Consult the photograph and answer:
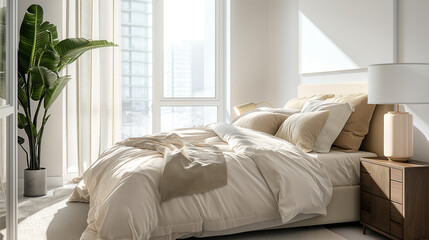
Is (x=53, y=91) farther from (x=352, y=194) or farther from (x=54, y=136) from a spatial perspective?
(x=352, y=194)

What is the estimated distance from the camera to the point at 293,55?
532 centimetres

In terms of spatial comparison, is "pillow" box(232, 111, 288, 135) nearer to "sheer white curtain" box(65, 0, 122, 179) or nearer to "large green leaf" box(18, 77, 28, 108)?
"large green leaf" box(18, 77, 28, 108)

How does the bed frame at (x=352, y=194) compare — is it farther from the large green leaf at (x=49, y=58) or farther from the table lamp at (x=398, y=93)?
the large green leaf at (x=49, y=58)

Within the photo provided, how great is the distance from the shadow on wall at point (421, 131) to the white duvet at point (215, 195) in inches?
27.8

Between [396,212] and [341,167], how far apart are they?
53 cm

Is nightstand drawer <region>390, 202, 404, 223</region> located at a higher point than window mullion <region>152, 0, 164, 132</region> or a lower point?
lower

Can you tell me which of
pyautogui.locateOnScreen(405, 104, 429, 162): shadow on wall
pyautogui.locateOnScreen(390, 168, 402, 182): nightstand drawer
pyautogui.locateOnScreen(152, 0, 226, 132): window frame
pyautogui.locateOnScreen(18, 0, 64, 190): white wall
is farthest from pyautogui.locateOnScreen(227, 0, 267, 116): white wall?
pyautogui.locateOnScreen(390, 168, 402, 182): nightstand drawer

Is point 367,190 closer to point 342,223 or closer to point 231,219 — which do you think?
point 342,223

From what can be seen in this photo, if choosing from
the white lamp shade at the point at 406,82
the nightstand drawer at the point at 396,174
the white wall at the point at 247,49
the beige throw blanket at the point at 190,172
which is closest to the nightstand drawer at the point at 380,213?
the nightstand drawer at the point at 396,174

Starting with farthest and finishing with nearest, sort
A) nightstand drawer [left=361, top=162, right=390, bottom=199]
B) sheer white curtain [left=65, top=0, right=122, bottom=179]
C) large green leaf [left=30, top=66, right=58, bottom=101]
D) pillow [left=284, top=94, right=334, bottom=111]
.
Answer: sheer white curtain [left=65, top=0, right=122, bottom=179] < large green leaf [left=30, top=66, right=58, bottom=101] < pillow [left=284, top=94, right=334, bottom=111] < nightstand drawer [left=361, top=162, right=390, bottom=199]

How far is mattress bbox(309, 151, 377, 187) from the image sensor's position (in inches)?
124

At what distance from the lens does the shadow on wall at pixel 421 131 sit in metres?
3.10

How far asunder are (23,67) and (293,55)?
118 inches

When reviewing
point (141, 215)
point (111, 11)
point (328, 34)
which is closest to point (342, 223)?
point (141, 215)
